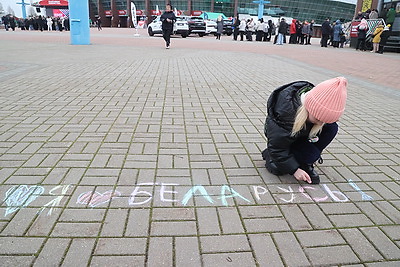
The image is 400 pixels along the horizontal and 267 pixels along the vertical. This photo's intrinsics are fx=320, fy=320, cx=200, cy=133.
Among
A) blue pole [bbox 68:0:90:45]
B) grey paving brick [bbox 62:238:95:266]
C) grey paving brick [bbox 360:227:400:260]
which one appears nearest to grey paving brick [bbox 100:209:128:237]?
grey paving brick [bbox 62:238:95:266]

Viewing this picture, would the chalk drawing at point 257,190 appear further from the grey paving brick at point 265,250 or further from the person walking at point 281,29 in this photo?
the person walking at point 281,29

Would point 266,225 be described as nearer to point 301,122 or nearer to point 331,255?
A: point 331,255

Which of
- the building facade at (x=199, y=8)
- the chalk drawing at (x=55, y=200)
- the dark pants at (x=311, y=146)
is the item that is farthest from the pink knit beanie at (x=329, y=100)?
the building facade at (x=199, y=8)

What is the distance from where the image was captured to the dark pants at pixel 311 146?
277cm

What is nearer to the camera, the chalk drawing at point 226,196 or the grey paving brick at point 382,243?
A: the grey paving brick at point 382,243

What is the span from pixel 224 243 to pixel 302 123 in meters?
1.07

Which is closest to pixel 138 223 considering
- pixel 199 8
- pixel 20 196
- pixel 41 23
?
pixel 20 196

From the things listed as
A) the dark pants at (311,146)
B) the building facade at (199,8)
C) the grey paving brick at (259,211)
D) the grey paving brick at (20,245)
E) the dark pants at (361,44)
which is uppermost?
the building facade at (199,8)

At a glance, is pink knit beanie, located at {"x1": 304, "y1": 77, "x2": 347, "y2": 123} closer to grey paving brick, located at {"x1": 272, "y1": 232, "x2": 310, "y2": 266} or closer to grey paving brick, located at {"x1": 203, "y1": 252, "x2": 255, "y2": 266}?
grey paving brick, located at {"x1": 272, "y1": 232, "x2": 310, "y2": 266}

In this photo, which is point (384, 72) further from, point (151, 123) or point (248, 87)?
point (151, 123)

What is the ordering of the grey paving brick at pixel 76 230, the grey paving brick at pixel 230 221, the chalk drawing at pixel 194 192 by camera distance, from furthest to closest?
1. the chalk drawing at pixel 194 192
2. the grey paving brick at pixel 230 221
3. the grey paving brick at pixel 76 230

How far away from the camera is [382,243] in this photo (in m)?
2.15

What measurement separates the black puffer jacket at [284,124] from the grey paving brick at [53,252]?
5.70ft

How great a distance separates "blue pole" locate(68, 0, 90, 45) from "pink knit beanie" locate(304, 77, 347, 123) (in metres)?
14.9
